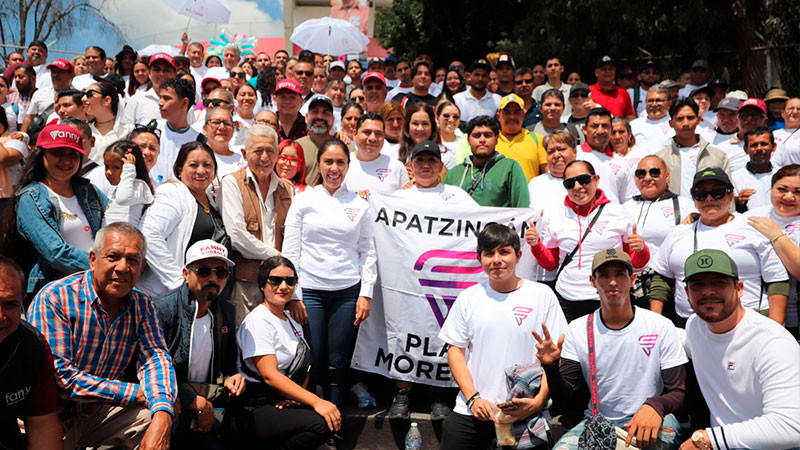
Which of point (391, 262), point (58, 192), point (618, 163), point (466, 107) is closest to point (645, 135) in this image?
point (618, 163)

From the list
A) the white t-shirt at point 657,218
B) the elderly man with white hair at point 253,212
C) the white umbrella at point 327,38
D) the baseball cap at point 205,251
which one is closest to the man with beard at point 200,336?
the baseball cap at point 205,251

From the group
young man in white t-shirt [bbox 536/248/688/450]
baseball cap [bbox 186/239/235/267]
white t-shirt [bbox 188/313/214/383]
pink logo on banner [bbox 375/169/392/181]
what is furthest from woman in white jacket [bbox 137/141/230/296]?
young man in white t-shirt [bbox 536/248/688/450]

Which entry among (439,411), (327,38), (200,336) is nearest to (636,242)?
(439,411)

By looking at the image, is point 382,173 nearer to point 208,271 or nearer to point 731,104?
point 208,271

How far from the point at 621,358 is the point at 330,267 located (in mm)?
2410

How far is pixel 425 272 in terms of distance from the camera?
228 inches

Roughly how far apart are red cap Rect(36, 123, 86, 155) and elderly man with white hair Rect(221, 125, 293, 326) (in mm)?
1165

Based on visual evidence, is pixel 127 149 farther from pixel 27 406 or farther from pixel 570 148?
pixel 570 148

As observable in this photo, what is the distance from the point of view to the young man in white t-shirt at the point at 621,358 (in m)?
4.31

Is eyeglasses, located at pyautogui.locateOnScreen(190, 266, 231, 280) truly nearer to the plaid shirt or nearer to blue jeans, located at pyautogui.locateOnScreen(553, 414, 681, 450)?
the plaid shirt

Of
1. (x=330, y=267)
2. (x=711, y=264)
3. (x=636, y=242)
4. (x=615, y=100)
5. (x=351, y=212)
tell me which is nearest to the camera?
(x=711, y=264)

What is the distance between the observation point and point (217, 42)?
35.6m

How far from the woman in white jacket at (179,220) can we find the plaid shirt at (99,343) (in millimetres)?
584

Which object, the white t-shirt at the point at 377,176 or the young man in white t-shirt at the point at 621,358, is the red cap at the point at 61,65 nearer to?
the white t-shirt at the point at 377,176
